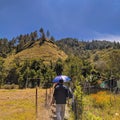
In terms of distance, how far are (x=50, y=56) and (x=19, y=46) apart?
22795 mm

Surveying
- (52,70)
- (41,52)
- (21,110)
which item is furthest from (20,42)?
(21,110)

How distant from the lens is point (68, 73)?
1572 inches

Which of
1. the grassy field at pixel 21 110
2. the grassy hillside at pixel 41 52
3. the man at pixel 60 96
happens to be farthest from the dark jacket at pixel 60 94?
the grassy hillside at pixel 41 52

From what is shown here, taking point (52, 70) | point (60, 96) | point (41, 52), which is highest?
point (41, 52)

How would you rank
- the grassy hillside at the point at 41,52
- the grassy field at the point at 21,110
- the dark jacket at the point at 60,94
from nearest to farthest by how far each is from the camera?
the dark jacket at the point at 60,94, the grassy field at the point at 21,110, the grassy hillside at the point at 41,52

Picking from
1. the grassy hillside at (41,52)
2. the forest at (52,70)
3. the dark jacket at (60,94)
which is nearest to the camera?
the dark jacket at (60,94)

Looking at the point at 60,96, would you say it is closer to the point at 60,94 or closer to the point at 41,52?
the point at 60,94

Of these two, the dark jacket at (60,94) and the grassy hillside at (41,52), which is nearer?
the dark jacket at (60,94)

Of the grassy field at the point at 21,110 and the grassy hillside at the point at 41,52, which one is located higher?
the grassy hillside at the point at 41,52

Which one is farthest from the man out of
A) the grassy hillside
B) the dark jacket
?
the grassy hillside

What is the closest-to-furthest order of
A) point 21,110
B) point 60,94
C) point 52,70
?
1. point 60,94
2. point 21,110
3. point 52,70

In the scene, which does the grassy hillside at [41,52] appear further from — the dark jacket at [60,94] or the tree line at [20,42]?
the dark jacket at [60,94]

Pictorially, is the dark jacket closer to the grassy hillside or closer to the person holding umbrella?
the person holding umbrella

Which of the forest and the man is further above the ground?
the forest
